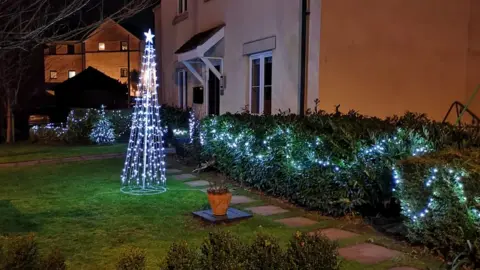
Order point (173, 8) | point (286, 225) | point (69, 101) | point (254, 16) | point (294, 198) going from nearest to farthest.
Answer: point (286, 225) → point (294, 198) → point (254, 16) → point (173, 8) → point (69, 101)

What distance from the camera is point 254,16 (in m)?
11.0

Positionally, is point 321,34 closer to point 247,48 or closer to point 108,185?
point 247,48

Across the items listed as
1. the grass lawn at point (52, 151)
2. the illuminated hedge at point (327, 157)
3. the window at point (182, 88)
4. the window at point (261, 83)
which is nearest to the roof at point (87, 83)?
the grass lawn at point (52, 151)

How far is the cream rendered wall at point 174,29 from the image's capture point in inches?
539

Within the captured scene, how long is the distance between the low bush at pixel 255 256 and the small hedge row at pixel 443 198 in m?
1.77

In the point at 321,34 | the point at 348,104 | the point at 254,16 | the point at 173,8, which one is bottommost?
the point at 348,104

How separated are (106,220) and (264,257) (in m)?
3.73

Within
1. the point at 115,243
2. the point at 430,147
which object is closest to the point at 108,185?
the point at 115,243

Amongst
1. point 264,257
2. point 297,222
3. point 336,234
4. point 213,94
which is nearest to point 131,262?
point 264,257

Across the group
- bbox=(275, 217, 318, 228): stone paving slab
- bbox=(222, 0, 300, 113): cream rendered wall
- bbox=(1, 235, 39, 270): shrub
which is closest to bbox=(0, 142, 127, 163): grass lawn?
bbox=(222, 0, 300, 113): cream rendered wall

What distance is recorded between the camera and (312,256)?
3416 mm

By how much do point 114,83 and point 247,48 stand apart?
70.2ft

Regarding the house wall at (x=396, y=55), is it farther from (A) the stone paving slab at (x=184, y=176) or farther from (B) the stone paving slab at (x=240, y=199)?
(A) the stone paving slab at (x=184, y=176)

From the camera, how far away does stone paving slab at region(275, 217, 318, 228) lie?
6293 millimetres
